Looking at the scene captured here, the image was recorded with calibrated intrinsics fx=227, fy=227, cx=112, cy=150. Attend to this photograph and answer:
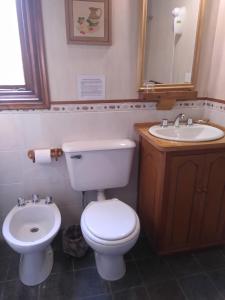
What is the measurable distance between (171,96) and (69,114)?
0.77m

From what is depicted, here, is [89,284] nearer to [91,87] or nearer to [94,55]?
[91,87]

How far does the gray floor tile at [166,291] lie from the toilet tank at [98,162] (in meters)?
0.73

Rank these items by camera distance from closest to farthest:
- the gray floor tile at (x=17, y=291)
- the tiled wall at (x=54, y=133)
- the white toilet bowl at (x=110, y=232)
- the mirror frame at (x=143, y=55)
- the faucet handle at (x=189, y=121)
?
the white toilet bowl at (x=110, y=232), the gray floor tile at (x=17, y=291), the mirror frame at (x=143, y=55), the tiled wall at (x=54, y=133), the faucet handle at (x=189, y=121)

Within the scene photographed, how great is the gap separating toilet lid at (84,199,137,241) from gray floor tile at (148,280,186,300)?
46 cm

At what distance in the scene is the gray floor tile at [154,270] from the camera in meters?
1.53

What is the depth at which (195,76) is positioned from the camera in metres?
1.72

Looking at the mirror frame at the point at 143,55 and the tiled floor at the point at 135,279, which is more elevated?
the mirror frame at the point at 143,55

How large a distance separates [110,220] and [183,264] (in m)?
0.69

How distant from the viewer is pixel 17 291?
1426 millimetres

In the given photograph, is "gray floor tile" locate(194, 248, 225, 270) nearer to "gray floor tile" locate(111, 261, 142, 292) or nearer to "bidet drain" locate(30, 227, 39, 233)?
"gray floor tile" locate(111, 261, 142, 292)

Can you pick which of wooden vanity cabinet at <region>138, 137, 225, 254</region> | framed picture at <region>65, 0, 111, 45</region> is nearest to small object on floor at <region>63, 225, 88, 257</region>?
wooden vanity cabinet at <region>138, 137, 225, 254</region>

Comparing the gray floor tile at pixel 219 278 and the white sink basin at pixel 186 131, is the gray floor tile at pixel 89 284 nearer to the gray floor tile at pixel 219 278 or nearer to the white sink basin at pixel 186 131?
the gray floor tile at pixel 219 278

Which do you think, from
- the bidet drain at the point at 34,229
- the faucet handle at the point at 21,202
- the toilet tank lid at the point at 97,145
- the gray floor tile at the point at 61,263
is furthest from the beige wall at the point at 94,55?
the gray floor tile at the point at 61,263

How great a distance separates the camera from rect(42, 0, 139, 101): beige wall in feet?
4.73
